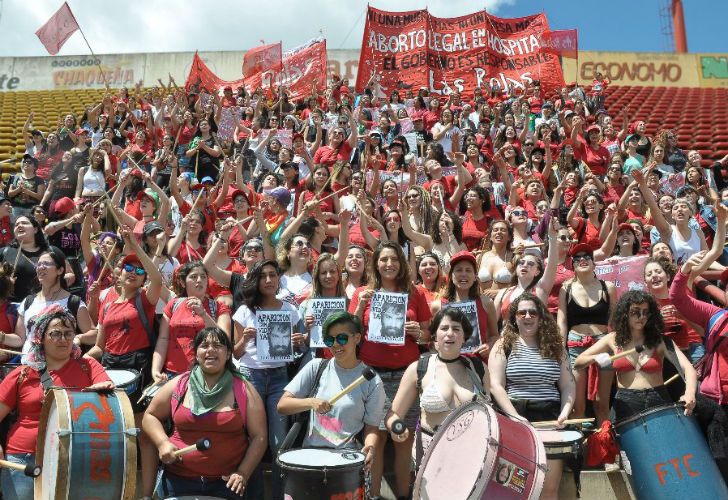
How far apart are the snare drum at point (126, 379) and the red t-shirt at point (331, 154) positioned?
20.3ft

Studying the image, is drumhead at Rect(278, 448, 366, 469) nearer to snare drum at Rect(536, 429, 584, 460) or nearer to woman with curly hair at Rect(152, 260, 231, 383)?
snare drum at Rect(536, 429, 584, 460)

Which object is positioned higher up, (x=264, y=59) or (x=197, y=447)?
(x=264, y=59)

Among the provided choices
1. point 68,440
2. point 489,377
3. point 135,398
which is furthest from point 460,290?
point 68,440

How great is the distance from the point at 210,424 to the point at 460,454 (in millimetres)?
1458

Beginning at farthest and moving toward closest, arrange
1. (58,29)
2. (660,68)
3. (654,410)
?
1. (660,68)
2. (58,29)
3. (654,410)

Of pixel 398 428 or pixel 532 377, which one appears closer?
pixel 398 428

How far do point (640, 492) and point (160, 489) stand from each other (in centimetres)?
278

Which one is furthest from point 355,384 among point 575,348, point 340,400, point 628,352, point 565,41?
point 565,41

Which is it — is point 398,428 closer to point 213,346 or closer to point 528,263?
point 213,346

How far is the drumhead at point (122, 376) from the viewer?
15.1 feet

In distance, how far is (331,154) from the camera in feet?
35.4

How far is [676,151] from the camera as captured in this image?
12.2m

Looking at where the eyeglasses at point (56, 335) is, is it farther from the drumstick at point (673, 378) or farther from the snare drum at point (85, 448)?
the drumstick at point (673, 378)

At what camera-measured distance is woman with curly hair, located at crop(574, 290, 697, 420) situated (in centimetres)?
464
